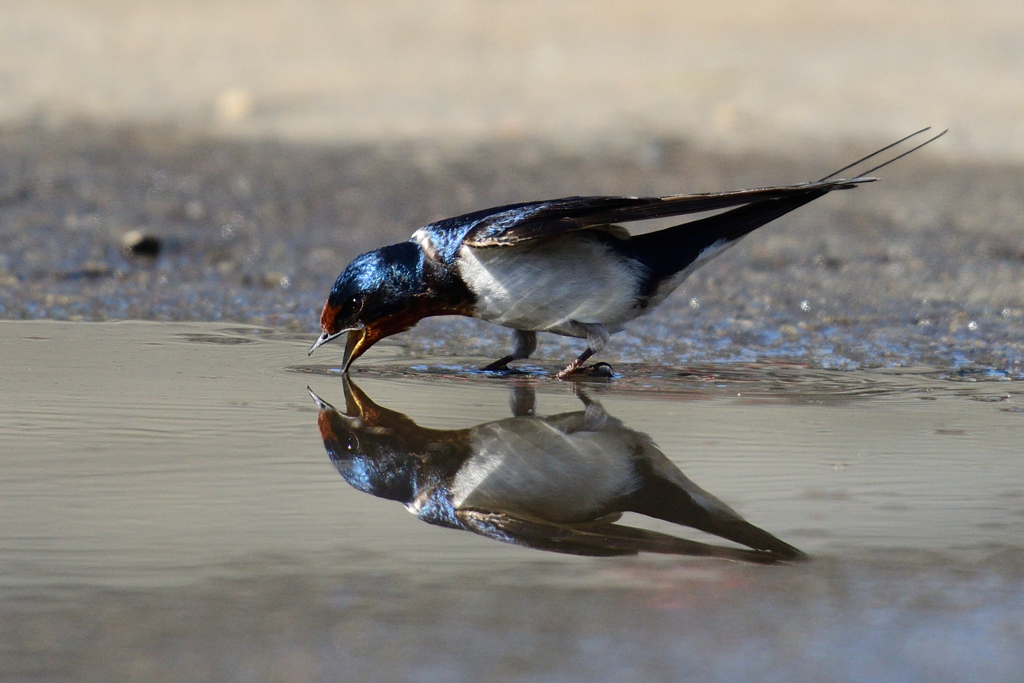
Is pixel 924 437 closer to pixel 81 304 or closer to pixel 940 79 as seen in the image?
pixel 81 304

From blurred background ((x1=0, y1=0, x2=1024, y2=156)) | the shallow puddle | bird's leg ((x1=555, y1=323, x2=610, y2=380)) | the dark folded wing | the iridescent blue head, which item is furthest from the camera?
blurred background ((x1=0, y1=0, x2=1024, y2=156))

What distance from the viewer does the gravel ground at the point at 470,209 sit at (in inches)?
230

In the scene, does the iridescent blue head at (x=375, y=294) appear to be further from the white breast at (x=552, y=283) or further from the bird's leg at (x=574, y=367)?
the bird's leg at (x=574, y=367)

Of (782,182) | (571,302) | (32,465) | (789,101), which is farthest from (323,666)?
(789,101)

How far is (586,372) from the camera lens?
493cm

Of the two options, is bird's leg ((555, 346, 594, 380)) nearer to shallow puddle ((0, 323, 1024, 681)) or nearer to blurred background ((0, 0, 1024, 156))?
shallow puddle ((0, 323, 1024, 681))

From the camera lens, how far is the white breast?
15.6ft

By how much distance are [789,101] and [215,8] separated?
6098 mm

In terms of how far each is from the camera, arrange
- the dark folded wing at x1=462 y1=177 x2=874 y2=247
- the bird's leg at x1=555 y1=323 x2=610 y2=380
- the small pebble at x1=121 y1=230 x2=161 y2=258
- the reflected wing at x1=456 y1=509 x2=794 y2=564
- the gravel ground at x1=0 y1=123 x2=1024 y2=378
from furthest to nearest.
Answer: the small pebble at x1=121 y1=230 x2=161 y2=258
the gravel ground at x1=0 y1=123 x2=1024 y2=378
the bird's leg at x1=555 y1=323 x2=610 y2=380
the dark folded wing at x1=462 y1=177 x2=874 y2=247
the reflected wing at x1=456 y1=509 x2=794 y2=564

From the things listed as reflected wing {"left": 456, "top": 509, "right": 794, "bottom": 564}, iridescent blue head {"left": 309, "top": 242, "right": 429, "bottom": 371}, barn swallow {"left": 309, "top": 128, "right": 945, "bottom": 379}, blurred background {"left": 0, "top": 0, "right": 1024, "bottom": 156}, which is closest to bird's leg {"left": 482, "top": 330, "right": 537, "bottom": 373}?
→ barn swallow {"left": 309, "top": 128, "right": 945, "bottom": 379}

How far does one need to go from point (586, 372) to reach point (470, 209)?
399cm

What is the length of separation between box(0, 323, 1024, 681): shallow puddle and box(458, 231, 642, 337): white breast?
9.4 inches

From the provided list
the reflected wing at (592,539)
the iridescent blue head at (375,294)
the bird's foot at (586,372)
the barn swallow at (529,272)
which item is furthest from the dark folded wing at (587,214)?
the reflected wing at (592,539)

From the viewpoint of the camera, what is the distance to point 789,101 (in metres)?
12.3
